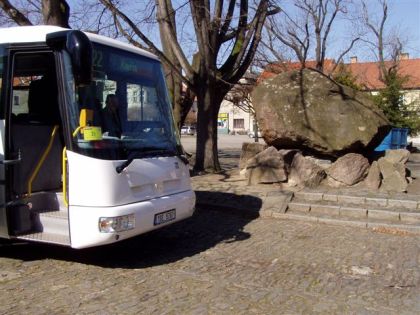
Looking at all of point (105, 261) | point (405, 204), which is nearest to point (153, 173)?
point (105, 261)

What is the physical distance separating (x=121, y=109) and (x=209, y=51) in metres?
7.23

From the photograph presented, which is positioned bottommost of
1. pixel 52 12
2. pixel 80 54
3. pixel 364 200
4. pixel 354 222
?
pixel 354 222

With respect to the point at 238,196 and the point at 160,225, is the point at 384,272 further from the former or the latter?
the point at 238,196

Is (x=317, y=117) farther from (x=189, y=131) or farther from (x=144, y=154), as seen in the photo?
(x=189, y=131)

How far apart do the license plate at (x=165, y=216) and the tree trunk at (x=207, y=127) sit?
6.93 meters

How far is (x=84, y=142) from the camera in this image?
5605 mm

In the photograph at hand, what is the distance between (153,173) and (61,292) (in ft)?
5.58

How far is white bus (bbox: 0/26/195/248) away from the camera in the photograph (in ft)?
18.4

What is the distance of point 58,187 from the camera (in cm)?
668

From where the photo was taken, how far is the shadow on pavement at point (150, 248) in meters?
6.50

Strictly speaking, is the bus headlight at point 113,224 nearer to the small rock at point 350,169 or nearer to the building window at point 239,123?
the small rock at point 350,169

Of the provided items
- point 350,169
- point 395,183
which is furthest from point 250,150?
point 395,183

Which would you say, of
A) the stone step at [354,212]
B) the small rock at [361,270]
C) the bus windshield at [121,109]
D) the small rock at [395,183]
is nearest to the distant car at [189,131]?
the small rock at [395,183]

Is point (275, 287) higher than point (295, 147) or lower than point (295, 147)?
lower
